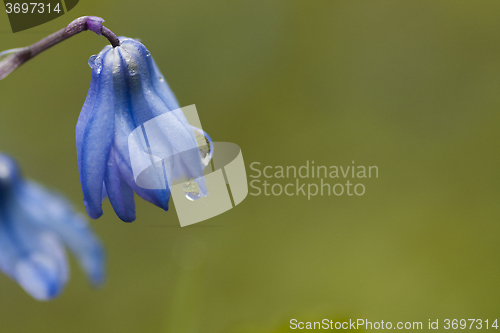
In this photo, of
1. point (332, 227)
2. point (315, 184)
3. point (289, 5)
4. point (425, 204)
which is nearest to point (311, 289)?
point (332, 227)

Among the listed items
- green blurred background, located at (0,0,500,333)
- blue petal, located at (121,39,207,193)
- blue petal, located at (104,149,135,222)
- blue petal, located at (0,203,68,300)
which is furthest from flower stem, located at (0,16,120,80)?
green blurred background, located at (0,0,500,333)

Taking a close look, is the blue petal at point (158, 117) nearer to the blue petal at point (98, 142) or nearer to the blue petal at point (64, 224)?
the blue petal at point (98, 142)

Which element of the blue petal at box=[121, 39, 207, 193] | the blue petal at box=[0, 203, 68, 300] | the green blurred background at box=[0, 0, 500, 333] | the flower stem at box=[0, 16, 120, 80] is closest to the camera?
the flower stem at box=[0, 16, 120, 80]

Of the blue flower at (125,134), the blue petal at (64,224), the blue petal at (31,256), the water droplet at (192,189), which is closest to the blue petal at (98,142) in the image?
the blue flower at (125,134)

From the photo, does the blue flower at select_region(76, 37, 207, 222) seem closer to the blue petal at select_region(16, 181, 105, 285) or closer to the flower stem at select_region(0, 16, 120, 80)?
the flower stem at select_region(0, 16, 120, 80)

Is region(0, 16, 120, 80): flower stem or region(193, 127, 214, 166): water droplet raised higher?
region(0, 16, 120, 80): flower stem

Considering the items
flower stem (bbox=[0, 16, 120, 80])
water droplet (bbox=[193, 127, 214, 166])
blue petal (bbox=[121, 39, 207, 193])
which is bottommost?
water droplet (bbox=[193, 127, 214, 166])

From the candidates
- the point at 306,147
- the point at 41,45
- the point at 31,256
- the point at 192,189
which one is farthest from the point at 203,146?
the point at 306,147
